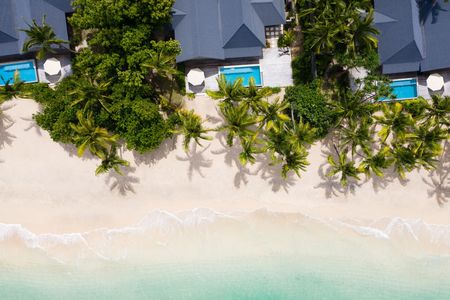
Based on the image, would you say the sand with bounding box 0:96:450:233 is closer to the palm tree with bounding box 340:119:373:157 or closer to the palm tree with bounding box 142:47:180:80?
the palm tree with bounding box 340:119:373:157

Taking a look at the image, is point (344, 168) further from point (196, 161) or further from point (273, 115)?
point (196, 161)

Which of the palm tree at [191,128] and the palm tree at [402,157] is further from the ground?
the palm tree at [191,128]

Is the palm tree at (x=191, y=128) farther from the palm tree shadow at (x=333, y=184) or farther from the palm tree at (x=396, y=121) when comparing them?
the palm tree at (x=396, y=121)

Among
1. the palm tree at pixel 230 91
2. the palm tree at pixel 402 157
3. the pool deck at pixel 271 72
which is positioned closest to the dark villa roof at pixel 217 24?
the pool deck at pixel 271 72

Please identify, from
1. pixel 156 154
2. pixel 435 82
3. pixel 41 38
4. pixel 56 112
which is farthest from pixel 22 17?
pixel 435 82

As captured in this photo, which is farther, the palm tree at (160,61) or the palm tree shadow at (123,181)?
the palm tree shadow at (123,181)

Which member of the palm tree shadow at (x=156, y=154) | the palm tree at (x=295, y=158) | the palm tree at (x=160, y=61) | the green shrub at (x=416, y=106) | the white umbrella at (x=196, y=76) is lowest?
the palm tree at (x=295, y=158)

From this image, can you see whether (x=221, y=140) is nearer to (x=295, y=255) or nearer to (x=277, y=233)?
(x=277, y=233)

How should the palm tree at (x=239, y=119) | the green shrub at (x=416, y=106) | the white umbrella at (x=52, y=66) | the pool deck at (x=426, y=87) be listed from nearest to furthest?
the palm tree at (x=239, y=119) → the green shrub at (x=416, y=106) → the white umbrella at (x=52, y=66) → the pool deck at (x=426, y=87)
